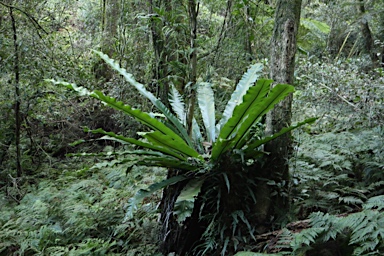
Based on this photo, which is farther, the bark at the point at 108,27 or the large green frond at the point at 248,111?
the bark at the point at 108,27

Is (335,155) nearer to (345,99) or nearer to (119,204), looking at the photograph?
(345,99)

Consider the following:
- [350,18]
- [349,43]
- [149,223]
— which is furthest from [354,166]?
[349,43]

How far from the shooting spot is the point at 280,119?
278 centimetres

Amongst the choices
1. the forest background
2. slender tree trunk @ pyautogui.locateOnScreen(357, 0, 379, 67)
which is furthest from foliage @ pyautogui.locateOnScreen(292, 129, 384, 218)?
slender tree trunk @ pyautogui.locateOnScreen(357, 0, 379, 67)

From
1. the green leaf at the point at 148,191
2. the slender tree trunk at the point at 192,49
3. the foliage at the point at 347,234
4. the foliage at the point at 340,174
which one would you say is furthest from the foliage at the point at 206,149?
the foliage at the point at 347,234

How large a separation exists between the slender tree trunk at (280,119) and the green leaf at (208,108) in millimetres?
688

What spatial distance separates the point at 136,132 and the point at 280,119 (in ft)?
6.60

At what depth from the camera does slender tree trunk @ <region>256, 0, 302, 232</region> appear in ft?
9.02

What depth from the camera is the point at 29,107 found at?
4.87 metres

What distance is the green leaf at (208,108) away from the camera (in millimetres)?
3350

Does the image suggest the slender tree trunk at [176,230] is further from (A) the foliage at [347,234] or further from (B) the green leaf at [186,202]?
(A) the foliage at [347,234]

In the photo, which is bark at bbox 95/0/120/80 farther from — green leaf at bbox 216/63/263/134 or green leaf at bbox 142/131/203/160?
green leaf at bbox 142/131/203/160

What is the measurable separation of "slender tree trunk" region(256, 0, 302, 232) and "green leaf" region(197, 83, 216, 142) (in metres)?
0.69

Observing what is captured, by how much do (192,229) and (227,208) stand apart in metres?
0.38
